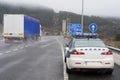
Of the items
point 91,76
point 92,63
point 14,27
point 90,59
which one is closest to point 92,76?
point 91,76

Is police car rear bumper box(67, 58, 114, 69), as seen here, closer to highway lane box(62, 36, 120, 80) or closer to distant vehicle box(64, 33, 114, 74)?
distant vehicle box(64, 33, 114, 74)

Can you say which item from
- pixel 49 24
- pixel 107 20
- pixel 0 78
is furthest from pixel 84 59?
pixel 49 24

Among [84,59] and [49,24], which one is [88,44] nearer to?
[84,59]

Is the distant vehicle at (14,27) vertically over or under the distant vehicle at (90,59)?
over

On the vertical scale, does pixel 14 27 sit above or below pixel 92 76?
above

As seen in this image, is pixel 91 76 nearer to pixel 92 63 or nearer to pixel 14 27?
pixel 92 63

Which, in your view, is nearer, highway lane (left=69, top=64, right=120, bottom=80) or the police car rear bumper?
highway lane (left=69, top=64, right=120, bottom=80)

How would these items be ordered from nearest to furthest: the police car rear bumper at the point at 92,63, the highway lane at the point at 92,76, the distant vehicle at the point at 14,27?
the highway lane at the point at 92,76 → the police car rear bumper at the point at 92,63 → the distant vehicle at the point at 14,27

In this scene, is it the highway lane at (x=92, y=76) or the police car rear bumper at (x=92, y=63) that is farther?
the police car rear bumper at (x=92, y=63)

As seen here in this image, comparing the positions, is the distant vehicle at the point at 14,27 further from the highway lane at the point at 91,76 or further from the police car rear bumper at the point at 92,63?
the police car rear bumper at the point at 92,63

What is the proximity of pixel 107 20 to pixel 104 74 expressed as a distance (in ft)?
209

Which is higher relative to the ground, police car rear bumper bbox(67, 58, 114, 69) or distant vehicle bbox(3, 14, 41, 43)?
distant vehicle bbox(3, 14, 41, 43)

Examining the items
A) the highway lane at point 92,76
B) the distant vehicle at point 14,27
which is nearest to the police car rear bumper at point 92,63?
the highway lane at point 92,76

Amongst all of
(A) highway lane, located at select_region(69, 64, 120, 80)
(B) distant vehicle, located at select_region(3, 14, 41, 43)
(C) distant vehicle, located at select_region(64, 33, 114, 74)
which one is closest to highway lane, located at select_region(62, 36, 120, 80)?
(A) highway lane, located at select_region(69, 64, 120, 80)
